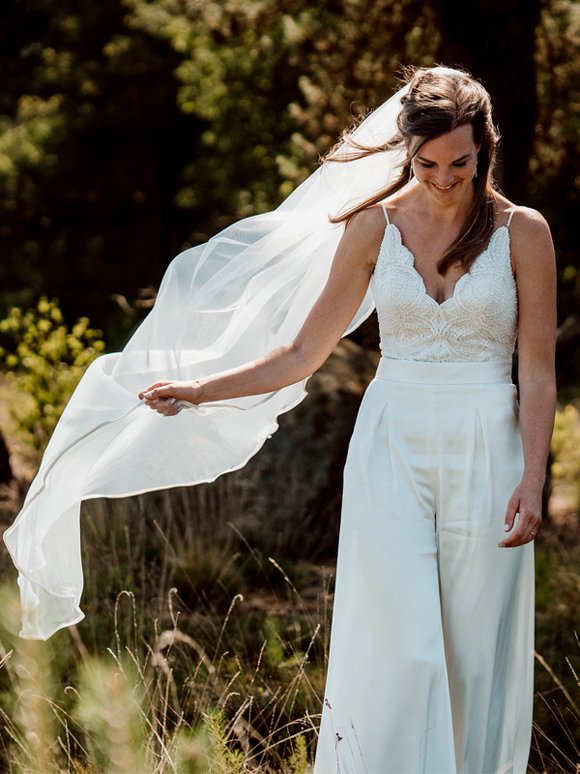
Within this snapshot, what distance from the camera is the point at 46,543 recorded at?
140 inches

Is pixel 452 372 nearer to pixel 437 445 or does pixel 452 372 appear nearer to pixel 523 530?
pixel 437 445

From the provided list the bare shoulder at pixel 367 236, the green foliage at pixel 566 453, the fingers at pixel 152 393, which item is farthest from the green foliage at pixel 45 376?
the bare shoulder at pixel 367 236

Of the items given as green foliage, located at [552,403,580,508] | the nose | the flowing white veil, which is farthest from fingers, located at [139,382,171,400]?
green foliage, located at [552,403,580,508]

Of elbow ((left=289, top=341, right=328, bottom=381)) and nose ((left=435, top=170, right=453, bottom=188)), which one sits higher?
nose ((left=435, top=170, right=453, bottom=188))

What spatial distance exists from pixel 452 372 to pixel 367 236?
48 cm

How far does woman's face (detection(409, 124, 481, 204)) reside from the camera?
297 centimetres

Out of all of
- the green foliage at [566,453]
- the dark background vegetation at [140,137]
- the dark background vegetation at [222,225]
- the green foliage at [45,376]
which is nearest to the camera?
the dark background vegetation at [222,225]

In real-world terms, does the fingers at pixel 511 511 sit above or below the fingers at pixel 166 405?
below

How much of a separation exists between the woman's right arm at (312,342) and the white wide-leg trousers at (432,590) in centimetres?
25

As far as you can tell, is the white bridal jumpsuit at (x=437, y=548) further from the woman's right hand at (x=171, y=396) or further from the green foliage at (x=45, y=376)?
the green foliage at (x=45, y=376)

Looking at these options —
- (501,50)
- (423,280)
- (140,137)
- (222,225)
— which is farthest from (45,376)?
(140,137)

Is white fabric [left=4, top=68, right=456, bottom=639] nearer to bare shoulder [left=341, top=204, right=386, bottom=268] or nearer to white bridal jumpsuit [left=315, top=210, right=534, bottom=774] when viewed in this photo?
bare shoulder [left=341, top=204, right=386, bottom=268]

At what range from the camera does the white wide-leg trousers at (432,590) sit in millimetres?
2957

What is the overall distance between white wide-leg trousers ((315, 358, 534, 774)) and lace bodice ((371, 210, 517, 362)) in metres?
0.05
